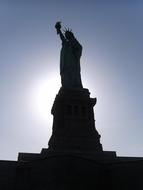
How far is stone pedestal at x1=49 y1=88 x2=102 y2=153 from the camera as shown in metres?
27.9

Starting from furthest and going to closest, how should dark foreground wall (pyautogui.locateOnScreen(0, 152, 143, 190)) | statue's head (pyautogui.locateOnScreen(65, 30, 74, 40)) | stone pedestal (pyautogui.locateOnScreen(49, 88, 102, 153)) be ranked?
statue's head (pyautogui.locateOnScreen(65, 30, 74, 40)) → stone pedestal (pyautogui.locateOnScreen(49, 88, 102, 153)) → dark foreground wall (pyautogui.locateOnScreen(0, 152, 143, 190))

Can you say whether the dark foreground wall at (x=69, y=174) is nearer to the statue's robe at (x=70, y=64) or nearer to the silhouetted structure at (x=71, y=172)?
the silhouetted structure at (x=71, y=172)

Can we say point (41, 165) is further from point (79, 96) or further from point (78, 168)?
point (79, 96)

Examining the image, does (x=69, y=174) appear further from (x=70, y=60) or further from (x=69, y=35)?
(x=69, y=35)

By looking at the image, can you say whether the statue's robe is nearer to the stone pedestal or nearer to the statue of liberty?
the statue of liberty

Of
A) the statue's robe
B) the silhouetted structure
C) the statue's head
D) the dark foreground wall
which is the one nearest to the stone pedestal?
the silhouetted structure

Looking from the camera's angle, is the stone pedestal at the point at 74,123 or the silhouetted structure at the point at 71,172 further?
the stone pedestal at the point at 74,123

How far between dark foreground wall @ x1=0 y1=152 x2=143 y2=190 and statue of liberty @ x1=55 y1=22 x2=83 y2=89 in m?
10.1

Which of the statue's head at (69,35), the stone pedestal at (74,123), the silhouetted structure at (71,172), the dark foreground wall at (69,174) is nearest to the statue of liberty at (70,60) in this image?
the statue's head at (69,35)

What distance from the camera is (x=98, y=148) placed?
28000 mm

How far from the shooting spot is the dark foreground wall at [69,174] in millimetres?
22672

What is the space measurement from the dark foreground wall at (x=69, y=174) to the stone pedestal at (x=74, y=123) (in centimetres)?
358

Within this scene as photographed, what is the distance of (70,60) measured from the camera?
3419cm

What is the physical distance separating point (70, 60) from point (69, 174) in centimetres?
1403
